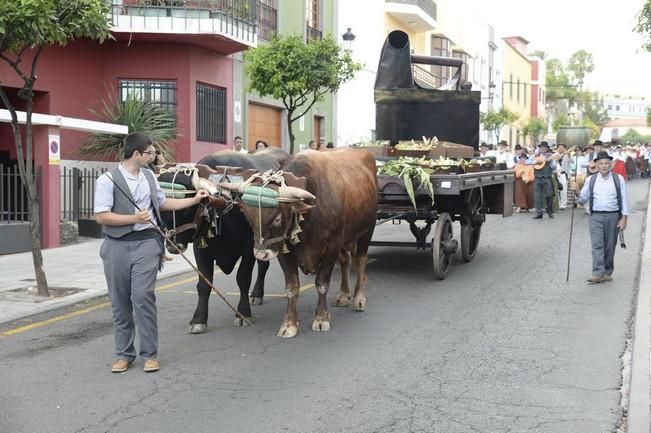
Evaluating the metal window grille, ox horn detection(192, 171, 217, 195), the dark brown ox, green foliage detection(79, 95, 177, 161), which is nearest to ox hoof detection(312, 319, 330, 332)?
the dark brown ox

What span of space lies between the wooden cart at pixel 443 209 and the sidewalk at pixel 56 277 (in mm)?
3407

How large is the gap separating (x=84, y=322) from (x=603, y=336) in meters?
5.27

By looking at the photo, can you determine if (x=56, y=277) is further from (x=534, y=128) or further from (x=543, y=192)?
(x=534, y=128)

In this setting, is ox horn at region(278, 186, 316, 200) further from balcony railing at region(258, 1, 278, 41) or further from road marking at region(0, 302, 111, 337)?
balcony railing at region(258, 1, 278, 41)

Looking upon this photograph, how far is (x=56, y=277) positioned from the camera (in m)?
11.4

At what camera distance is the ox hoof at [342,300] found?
30.3ft

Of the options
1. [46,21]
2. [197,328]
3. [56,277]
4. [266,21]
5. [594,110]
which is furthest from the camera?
[594,110]

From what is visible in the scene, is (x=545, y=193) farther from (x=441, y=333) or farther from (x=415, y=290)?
(x=441, y=333)

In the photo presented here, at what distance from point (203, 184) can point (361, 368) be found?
206 cm

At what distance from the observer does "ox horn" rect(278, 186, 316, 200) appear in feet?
22.5

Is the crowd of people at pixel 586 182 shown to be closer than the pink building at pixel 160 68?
Yes

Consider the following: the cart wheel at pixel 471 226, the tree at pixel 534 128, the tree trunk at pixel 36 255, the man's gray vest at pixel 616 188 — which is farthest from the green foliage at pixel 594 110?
the tree trunk at pixel 36 255

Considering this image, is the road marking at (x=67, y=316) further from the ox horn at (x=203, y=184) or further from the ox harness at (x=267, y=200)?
the ox horn at (x=203, y=184)

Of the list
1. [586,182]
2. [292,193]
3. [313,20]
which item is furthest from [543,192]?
[292,193]
